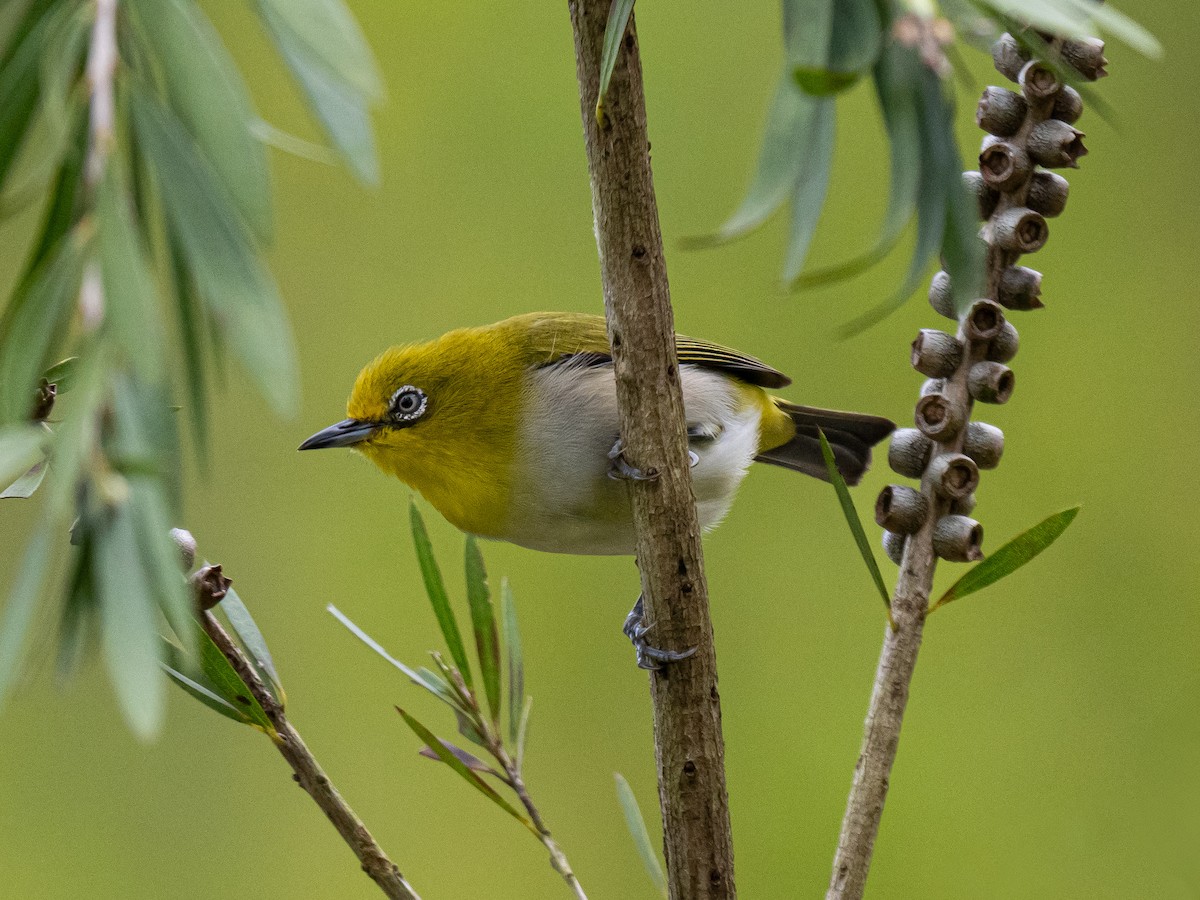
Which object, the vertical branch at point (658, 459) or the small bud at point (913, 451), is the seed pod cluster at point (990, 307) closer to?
the small bud at point (913, 451)

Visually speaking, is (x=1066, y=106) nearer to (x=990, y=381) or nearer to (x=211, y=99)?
(x=990, y=381)

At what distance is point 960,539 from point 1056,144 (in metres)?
0.34

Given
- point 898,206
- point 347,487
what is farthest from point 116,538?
point 347,487

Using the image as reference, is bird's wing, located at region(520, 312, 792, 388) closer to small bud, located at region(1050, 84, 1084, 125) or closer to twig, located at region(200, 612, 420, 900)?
small bud, located at region(1050, 84, 1084, 125)

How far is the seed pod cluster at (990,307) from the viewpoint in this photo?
3.28 feet

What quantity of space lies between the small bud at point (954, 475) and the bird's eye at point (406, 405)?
899mm

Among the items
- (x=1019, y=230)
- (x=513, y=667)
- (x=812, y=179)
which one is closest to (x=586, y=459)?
(x=513, y=667)

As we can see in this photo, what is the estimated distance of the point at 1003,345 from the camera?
3.39 ft

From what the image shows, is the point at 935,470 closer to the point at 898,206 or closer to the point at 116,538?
the point at 898,206

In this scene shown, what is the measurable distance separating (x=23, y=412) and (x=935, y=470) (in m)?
0.74

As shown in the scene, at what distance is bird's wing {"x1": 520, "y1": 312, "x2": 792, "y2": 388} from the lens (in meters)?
1.79

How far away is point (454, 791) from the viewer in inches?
102

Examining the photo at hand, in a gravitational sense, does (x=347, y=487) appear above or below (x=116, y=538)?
below

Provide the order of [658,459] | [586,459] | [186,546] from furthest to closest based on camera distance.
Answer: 1. [586,459]
2. [658,459]
3. [186,546]
